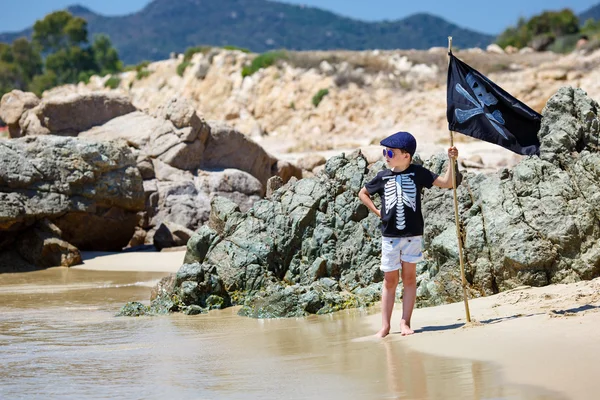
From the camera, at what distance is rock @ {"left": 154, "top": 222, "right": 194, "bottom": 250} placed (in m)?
16.8

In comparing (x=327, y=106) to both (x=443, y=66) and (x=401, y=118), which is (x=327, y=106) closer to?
(x=401, y=118)

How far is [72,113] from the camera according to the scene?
803 inches

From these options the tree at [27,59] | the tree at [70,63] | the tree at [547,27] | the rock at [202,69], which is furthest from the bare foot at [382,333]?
the tree at [27,59]

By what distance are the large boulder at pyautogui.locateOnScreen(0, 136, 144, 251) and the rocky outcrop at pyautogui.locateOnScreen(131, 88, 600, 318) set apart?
607 centimetres

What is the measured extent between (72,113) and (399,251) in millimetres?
15189

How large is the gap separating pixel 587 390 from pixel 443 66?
1483 inches

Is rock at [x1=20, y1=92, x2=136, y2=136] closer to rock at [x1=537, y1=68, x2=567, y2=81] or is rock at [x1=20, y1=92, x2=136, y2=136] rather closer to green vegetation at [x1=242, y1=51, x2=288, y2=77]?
rock at [x1=537, y1=68, x2=567, y2=81]

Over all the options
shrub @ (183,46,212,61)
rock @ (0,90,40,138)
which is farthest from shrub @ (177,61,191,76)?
rock @ (0,90,40,138)

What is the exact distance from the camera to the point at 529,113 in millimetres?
7910

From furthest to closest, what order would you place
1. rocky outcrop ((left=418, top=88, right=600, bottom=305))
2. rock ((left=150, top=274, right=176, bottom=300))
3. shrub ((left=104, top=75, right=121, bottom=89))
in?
shrub ((left=104, top=75, right=121, bottom=89)) < rock ((left=150, top=274, right=176, bottom=300)) < rocky outcrop ((left=418, top=88, right=600, bottom=305))

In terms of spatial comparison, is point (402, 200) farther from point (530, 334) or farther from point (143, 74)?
point (143, 74)

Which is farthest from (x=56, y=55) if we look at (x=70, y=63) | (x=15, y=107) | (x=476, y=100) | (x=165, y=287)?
(x=476, y=100)

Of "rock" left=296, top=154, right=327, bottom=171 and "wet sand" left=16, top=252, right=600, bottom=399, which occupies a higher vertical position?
"rock" left=296, top=154, right=327, bottom=171

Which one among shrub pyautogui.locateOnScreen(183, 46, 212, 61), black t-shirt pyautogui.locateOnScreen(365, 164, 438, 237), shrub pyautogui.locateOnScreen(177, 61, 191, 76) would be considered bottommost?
black t-shirt pyautogui.locateOnScreen(365, 164, 438, 237)
